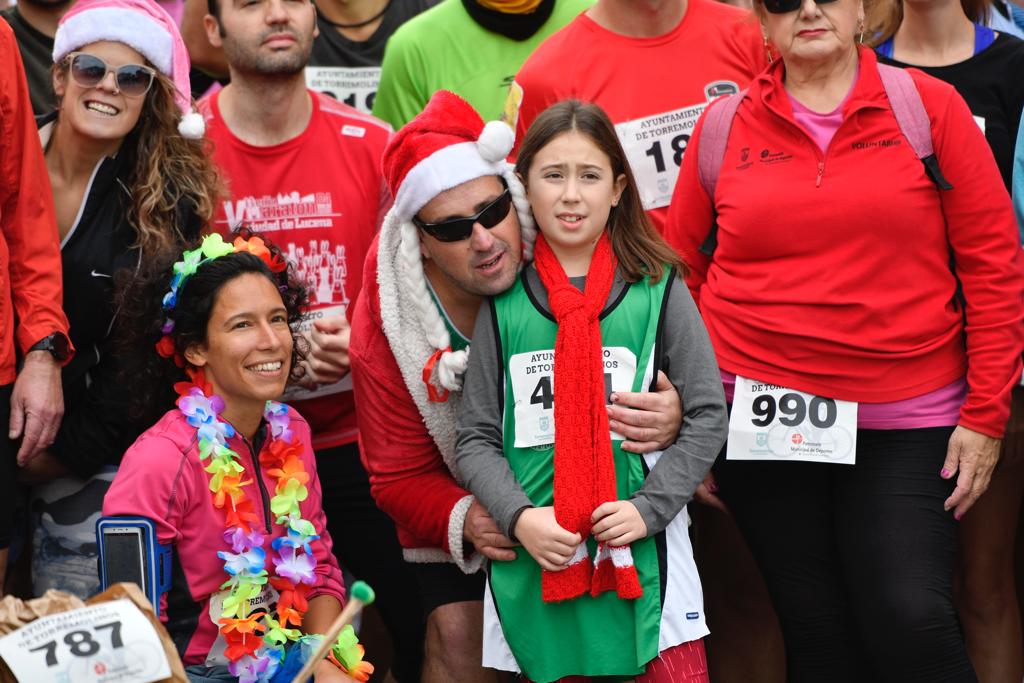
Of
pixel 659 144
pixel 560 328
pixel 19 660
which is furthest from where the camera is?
pixel 659 144

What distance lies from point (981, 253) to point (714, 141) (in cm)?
80

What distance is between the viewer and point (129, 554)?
3582 millimetres

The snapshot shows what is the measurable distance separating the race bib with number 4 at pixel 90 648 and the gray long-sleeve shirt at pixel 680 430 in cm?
99

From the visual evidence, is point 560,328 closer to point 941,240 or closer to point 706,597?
point 941,240

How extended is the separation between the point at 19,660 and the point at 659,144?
259 cm

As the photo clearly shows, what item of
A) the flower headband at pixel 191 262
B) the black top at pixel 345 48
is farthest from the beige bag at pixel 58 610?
the black top at pixel 345 48

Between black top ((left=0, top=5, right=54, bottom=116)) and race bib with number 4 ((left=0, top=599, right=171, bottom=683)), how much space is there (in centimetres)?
236

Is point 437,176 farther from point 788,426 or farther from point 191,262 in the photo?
point 788,426

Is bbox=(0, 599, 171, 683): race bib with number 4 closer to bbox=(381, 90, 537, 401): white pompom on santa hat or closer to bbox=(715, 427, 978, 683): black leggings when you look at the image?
bbox=(381, 90, 537, 401): white pompom on santa hat

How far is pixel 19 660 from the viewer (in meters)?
3.00

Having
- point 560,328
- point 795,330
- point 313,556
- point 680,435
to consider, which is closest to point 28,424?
Answer: point 313,556

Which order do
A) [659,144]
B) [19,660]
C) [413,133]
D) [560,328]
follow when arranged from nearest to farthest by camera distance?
[19,660] < [560,328] < [413,133] < [659,144]

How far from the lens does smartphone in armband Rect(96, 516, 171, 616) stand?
3578 millimetres

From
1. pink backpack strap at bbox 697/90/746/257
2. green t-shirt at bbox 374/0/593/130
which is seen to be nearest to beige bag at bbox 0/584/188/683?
pink backpack strap at bbox 697/90/746/257
